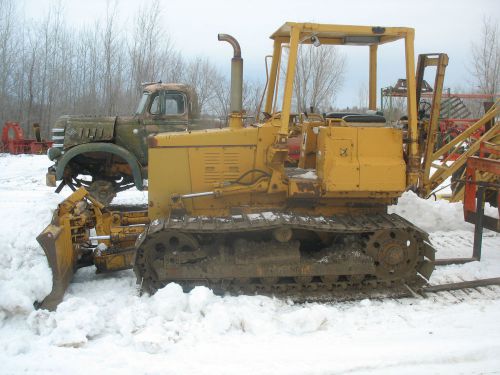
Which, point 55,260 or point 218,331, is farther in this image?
point 55,260

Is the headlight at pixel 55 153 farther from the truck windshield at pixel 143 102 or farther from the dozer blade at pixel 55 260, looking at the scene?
the dozer blade at pixel 55 260

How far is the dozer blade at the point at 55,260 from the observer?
4559 millimetres

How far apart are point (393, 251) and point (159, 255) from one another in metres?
2.55

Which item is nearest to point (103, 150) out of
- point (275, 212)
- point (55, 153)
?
point (55, 153)

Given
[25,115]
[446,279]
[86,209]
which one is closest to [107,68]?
[25,115]

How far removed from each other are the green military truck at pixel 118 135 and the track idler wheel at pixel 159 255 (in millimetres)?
5074

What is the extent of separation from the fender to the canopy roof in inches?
201

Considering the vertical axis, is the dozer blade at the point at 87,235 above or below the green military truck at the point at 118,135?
below

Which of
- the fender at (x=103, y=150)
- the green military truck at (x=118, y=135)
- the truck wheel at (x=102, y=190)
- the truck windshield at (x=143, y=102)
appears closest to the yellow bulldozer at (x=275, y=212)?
the fender at (x=103, y=150)

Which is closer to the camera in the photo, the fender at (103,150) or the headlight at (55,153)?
the fender at (103,150)

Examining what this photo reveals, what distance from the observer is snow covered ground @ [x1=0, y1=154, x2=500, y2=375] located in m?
3.61

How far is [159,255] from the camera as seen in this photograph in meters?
5.02

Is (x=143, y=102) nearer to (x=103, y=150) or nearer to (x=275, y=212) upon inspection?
(x=103, y=150)

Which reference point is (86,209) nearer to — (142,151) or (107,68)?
(142,151)
